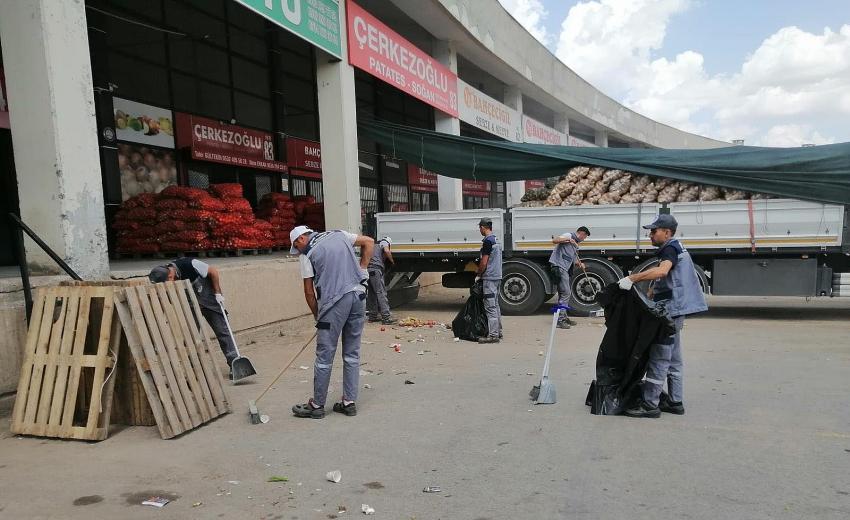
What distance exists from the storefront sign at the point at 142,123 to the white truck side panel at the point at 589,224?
6.84 metres

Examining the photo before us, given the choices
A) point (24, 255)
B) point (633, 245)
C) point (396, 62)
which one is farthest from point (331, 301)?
point (396, 62)

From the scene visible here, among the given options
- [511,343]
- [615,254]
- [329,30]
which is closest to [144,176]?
[329,30]

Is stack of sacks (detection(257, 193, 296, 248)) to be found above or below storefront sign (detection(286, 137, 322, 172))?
below

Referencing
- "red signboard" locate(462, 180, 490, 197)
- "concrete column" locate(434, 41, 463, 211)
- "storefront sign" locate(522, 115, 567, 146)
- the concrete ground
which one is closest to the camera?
the concrete ground

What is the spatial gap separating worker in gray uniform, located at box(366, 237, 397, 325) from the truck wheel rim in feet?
7.18

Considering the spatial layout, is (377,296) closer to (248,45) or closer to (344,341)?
(344,341)

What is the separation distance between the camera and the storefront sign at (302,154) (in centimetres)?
1373

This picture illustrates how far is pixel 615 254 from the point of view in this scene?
32.1 ft

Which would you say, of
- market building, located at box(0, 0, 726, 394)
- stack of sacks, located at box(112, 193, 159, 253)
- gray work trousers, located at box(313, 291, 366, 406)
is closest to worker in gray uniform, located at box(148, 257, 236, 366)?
market building, located at box(0, 0, 726, 394)

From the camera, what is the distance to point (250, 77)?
13.0 metres

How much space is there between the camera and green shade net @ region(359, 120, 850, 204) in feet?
28.6

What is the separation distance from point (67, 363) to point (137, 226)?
576 centimetres

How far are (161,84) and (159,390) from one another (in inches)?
338

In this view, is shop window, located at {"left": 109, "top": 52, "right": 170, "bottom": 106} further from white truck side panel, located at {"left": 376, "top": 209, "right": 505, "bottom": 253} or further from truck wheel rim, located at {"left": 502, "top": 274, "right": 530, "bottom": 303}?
truck wheel rim, located at {"left": 502, "top": 274, "right": 530, "bottom": 303}
